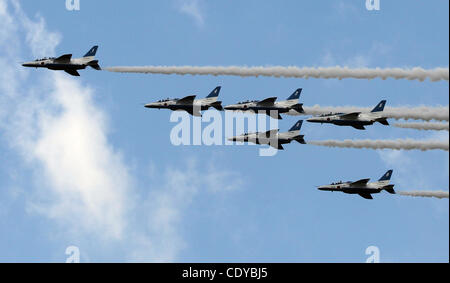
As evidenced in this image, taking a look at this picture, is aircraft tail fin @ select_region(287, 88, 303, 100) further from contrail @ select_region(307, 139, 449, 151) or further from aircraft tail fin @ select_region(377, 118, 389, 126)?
aircraft tail fin @ select_region(377, 118, 389, 126)

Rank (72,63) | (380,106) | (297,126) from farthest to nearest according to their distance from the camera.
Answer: (297,126), (72,63), (380,106)

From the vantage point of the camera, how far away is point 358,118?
15812 cm

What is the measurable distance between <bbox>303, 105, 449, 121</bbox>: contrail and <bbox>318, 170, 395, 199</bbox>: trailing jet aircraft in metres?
10.0

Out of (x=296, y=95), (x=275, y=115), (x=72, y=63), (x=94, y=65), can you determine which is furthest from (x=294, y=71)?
(x=72, y=63)

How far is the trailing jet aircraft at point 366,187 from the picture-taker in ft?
534

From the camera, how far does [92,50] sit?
6427 inches

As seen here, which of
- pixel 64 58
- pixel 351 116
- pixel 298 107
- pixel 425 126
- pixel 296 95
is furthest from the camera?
pixel 64 58

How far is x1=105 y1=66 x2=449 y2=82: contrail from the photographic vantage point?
480 feet

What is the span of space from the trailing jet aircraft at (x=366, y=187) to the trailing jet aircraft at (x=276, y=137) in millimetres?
9867

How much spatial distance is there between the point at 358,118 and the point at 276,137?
11.7 meters

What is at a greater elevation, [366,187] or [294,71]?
[294,71]

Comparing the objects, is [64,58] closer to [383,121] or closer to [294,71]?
[294,71]
